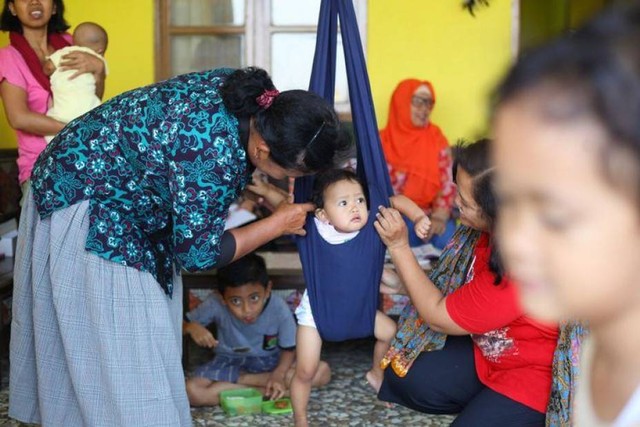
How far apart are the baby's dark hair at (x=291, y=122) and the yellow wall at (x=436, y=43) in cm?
246

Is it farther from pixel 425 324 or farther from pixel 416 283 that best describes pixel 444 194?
pixel 416 283

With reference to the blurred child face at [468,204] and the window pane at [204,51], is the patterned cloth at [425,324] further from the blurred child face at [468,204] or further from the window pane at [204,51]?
the window pane at [204,51]

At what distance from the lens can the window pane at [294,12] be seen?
14.6 feet

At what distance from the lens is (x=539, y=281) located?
0.68 m

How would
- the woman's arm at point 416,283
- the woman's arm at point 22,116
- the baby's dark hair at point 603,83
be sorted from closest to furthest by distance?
1. the baby's dark hair at point 603,83
2. the woman's arm at point 416,283
3. the woman's arm at point 22,116

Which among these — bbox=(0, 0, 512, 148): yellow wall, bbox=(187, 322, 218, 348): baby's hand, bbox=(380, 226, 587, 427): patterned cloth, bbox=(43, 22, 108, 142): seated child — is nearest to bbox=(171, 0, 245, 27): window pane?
bbox=(0, 0, 512, 148): yellow wall

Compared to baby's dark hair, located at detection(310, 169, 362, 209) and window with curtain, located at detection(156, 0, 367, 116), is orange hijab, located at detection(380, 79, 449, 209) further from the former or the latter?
baby's dark hair, located at detection(310, 169, 362, 209)

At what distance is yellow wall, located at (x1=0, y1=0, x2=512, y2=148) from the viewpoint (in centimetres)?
440

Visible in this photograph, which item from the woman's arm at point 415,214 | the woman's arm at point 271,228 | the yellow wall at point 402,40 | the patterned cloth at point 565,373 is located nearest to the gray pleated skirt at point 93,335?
the woman's arm at point 271,228

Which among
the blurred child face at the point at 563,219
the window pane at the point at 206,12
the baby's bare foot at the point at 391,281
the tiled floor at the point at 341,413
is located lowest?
the tiled floor at the point at 341,413

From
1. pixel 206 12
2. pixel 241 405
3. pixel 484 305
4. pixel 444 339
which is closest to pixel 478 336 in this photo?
pixel 444 339

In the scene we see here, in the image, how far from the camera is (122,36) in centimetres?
442

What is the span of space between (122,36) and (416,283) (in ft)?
9.13

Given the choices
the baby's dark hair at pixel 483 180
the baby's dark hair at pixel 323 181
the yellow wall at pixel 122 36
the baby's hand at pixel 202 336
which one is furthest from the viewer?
the yellow wall at pixel 122 36
